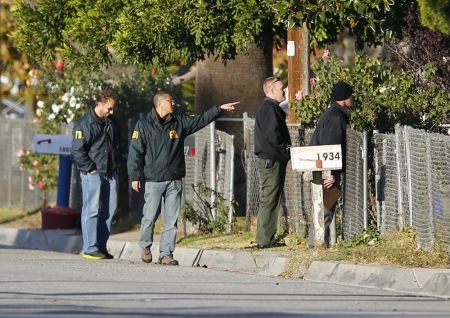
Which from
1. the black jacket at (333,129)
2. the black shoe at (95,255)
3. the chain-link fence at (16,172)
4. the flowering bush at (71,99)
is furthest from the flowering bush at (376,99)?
the chain-link fence at (16,172)

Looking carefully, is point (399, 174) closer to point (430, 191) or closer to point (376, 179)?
point (376, 179)

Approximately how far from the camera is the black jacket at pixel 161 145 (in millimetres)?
12633

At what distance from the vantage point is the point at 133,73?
65.3 ft

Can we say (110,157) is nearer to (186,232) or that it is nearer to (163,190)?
(163,190)

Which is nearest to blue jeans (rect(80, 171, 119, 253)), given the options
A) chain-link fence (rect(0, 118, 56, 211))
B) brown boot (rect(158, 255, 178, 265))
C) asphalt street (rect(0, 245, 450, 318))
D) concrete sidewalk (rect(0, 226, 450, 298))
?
concrete sidewalk (rect(0, 226, 450, 298))

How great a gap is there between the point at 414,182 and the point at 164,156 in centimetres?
276

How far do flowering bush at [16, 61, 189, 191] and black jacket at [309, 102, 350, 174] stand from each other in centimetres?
630

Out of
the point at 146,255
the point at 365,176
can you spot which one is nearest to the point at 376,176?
the point at 365,176

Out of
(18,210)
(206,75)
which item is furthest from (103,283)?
(18,210)

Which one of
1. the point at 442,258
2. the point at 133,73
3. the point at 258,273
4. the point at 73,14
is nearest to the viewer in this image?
the point at 442,258

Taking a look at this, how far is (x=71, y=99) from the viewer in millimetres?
19109

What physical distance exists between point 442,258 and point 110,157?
4483 mm

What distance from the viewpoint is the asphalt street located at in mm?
8094

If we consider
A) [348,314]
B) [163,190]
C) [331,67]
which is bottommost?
[348,314]
